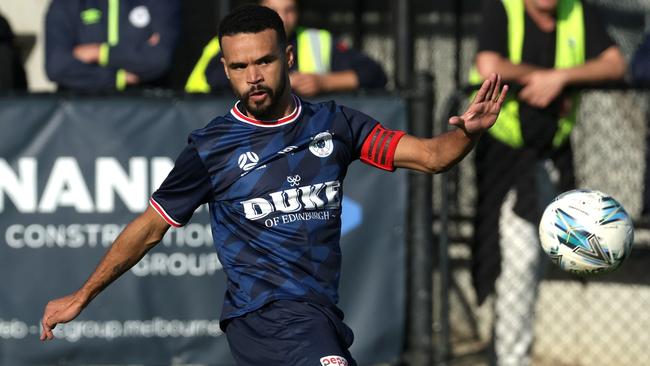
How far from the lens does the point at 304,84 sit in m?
7.48

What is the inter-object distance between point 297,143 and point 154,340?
2554mm

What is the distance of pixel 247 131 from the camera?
5.25 m

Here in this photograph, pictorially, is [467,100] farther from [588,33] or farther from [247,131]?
[247,131]

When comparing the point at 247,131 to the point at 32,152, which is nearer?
the point at 247,131

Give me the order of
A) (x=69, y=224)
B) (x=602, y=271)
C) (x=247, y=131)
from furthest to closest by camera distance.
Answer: (x=69, y=224)
(x=602, y=271)
(x=247, y=131)

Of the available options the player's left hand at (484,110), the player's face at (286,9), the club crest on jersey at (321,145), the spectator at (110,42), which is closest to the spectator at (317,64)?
the player's face at (286,9)

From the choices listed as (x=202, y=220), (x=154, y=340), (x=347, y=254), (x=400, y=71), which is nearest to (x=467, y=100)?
(x=400, y=71)

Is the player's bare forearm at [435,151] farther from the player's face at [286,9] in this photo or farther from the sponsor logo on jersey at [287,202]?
the player's face at [286,9]

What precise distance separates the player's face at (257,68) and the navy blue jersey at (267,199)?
0.53 ft

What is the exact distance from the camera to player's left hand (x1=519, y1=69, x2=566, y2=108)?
7410 mm

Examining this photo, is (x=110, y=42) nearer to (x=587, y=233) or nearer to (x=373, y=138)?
(x=373, y=138)

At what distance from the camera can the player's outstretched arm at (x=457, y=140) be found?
4898mm

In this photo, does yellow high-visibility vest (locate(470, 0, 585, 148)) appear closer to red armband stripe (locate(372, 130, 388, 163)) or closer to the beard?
red armband stripe (locate(372, 130, 388, 163))

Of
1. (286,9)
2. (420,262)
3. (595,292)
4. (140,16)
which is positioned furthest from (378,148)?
(595,292)
